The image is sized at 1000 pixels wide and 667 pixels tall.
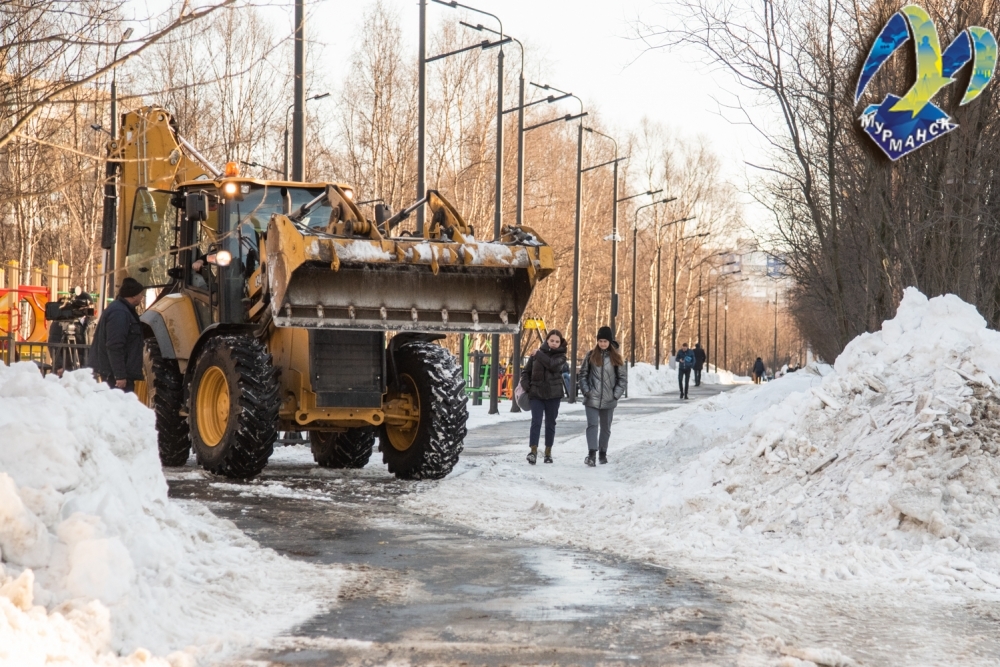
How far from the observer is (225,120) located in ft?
140

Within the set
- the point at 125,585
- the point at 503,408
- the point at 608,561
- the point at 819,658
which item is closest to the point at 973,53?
the point at 608,561

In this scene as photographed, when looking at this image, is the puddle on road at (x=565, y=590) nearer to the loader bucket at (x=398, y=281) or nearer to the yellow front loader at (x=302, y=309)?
the loader bucket at (x=398, y=281)

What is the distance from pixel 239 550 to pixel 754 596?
3115 millimetres

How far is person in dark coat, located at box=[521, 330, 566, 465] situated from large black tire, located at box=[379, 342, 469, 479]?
324 cm

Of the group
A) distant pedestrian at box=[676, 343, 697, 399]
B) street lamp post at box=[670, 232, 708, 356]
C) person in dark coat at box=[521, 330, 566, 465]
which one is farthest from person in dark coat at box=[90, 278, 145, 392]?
street lamp post at box=[670, 232, 708, 356]

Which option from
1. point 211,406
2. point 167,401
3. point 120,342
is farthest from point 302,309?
point 167,401

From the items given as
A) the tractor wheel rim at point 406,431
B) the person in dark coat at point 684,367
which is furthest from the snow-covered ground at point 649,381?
the tractor wheel rim at point 406,431

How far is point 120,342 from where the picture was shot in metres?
12.1

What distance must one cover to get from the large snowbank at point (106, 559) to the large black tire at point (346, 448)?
18.4 feet

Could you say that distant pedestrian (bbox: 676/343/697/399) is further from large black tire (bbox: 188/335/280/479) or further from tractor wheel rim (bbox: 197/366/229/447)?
large black tire (bbox: 188/335/280/479)

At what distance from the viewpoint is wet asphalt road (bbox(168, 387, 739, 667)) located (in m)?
5.50

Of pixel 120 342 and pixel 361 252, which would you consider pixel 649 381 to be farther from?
pixel 361 252

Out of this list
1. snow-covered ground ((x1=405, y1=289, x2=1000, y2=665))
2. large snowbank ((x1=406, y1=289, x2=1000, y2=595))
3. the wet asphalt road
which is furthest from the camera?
large snowbank ((x1=406, y1=289, x2=1000, y2=595))

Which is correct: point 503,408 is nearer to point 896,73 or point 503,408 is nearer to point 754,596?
point 896,73
